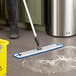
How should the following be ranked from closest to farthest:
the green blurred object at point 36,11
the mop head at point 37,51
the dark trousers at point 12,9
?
the mop head at point 37,51, the dark trousers at point 12,9, the green blurred object at point 36,11

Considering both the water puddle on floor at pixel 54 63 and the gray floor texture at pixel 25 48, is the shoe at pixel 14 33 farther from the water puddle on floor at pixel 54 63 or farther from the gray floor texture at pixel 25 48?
the water puddle on floor at pixel 54 63

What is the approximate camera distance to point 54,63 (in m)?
1.99

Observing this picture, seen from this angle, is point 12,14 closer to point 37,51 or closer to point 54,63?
point 37,51

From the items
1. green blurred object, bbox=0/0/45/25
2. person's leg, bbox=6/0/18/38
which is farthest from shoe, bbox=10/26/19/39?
green blurred object, bbox=0/0/45/25

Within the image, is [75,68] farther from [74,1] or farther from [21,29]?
[21,29]

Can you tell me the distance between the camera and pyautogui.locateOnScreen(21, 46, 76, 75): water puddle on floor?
1875mm

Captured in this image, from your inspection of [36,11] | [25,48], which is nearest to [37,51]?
[25,48]

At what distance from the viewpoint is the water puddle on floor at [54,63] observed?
1.88 metres

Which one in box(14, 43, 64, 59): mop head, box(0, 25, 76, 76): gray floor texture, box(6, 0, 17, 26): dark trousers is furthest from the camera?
box(6, 0, 17, 26): dark trousers

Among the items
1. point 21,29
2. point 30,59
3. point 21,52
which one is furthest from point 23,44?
point 21,29

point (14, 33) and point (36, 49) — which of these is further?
point (14, 33)

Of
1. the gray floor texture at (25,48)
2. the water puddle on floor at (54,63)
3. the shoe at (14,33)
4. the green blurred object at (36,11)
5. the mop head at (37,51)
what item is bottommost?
the water puddle on floor at (54,63)

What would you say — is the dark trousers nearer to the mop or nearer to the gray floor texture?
the gray floor texture

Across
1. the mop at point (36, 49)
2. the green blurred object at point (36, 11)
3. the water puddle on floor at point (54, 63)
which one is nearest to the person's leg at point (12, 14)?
the green blurred object at point (36, 11)
